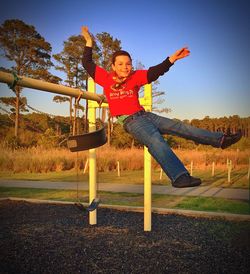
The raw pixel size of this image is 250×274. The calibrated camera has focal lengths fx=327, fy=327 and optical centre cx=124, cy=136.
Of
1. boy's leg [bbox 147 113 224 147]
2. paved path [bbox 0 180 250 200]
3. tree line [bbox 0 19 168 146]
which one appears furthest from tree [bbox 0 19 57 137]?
boy's leg [bbox 147 113 224 147]

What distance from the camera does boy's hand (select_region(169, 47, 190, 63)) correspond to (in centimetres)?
288

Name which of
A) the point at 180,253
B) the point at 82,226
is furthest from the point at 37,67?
the point at 180,253

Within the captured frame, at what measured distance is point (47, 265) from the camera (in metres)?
3.44

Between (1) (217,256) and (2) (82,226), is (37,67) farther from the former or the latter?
(1) (217,256)

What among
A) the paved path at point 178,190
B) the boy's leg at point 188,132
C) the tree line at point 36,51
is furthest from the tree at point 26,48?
the boy's leg at point 188,132

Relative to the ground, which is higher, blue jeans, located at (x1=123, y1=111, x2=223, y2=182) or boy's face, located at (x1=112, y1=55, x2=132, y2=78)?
boy's face, located at (x1=112, y1=55, x2=132, y2=78)

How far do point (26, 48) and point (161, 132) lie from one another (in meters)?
21.9

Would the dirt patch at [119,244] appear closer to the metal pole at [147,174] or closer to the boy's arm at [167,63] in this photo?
the metal pole at [147,174]

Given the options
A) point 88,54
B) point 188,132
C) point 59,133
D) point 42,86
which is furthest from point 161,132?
point 59,133

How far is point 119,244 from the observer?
4078 millimetres

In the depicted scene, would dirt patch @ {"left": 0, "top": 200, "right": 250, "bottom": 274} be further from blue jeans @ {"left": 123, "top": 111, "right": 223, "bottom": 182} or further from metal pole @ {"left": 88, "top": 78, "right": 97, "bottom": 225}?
blue jeans @ {"left": 123, "top": 111, "right": 223, "bottom": 182}

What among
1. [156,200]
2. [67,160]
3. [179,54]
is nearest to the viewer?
[179,54]

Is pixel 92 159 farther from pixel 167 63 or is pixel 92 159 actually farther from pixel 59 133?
pixel 59 133

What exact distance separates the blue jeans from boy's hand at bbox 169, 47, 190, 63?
0.54m
